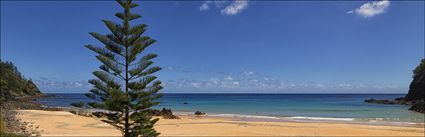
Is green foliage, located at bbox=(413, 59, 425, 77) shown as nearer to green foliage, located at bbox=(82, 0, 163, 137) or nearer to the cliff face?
the cliff face

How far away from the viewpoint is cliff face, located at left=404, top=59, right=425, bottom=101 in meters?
52.1

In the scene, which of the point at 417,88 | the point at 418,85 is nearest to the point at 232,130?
the point at 418,85

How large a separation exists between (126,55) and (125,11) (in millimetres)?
1106

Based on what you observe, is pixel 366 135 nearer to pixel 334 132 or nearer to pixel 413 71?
pixel 334 132

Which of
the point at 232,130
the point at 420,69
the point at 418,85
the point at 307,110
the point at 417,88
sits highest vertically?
the point at 420,69

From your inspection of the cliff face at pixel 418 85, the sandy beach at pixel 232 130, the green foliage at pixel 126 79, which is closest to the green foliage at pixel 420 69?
the cliff face at pixel 418 85

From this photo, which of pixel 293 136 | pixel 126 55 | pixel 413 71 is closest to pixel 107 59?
pixel 126 55

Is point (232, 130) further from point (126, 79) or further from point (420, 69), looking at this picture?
point (420, 69)

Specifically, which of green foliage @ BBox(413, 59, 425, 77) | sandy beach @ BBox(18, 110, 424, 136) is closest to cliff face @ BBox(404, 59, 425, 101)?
green foliage @ BBox(413, 59, 425, 77)

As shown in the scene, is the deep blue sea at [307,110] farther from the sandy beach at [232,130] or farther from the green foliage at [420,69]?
the sandy beach at [232,130]

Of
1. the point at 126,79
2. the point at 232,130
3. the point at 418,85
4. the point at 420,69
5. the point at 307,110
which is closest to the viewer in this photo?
the point at 126,79

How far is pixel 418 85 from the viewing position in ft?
174

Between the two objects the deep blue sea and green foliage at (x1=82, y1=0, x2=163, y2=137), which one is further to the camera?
the deep blue sea

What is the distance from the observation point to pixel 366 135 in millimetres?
18672
